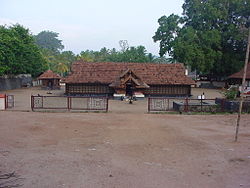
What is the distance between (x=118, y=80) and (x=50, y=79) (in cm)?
1854

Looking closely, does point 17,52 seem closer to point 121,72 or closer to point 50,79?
point 50,79

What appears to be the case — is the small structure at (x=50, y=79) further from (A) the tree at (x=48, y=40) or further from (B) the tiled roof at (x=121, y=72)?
(A) the tree at (x=48, y=40)

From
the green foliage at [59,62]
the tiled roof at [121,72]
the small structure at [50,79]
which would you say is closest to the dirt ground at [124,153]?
the tiled roof at [121,72]

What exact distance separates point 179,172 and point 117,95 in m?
20.0

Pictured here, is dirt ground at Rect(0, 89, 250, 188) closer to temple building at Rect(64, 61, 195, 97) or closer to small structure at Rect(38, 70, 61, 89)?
temple building at Rect(64, 61, 195, 97)

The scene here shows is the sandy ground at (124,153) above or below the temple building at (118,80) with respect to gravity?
below

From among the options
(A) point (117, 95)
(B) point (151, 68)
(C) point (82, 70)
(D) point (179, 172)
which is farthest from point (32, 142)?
(B) point (151, 68)

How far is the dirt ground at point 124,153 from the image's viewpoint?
5.60 m

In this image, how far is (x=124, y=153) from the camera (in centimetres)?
755

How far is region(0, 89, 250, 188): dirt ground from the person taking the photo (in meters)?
5.60

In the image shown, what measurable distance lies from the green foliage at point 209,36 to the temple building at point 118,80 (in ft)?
29.4

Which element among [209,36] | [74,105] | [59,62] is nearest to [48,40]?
[59,62]

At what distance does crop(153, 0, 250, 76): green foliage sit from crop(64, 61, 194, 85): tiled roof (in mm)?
8363

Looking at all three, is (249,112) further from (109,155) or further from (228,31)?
(228,31)
